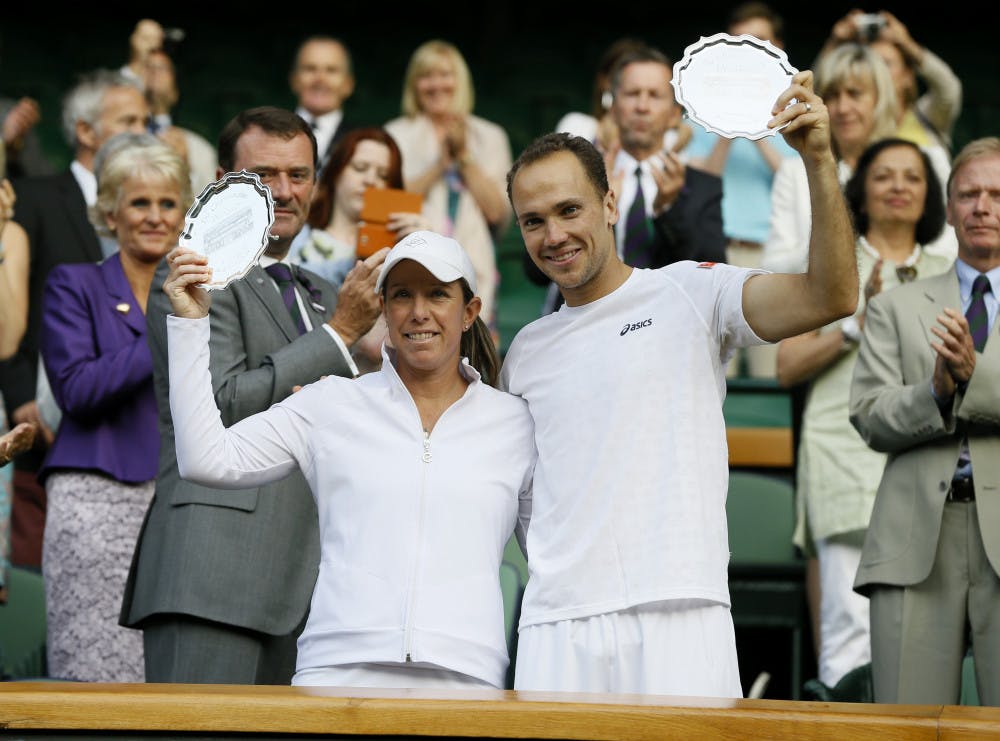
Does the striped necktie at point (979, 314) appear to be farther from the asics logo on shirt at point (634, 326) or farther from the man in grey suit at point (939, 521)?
the asics logo on shirt at point (634, 326)

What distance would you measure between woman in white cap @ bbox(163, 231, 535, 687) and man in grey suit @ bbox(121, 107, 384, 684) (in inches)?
9.2

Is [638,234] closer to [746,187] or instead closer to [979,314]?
→ [746,187]

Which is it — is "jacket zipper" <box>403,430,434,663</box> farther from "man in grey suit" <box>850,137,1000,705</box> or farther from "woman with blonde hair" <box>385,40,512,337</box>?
"woman with blonde hair" <box>385,40,512,337</box>

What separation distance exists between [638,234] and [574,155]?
2.35 m

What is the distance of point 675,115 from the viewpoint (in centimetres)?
722

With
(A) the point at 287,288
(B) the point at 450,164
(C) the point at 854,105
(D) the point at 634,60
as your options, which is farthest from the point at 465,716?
(B) the point at 450,164

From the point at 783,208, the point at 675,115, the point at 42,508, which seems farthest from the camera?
the point at 675,115

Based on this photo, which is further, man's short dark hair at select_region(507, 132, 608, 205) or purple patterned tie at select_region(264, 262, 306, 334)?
purple patterned tie at select_region(264, 262, 306, 334)

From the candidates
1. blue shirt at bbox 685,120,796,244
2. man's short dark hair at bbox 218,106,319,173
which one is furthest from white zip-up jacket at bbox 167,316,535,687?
blue shirt at bbox 685,120,796,244

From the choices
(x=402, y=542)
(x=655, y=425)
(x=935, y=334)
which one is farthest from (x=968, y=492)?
(x=402, y=542)

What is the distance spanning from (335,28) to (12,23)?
201 centimetres

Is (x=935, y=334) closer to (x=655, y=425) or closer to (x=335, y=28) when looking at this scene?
(x=655, y=425)

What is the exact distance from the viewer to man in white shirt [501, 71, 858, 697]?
3377 mm

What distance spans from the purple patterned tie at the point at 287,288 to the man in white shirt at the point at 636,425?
28.7 inches
